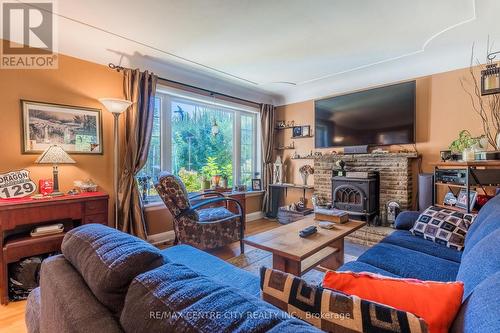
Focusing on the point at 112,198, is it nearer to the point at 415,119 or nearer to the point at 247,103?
the point at 247,103

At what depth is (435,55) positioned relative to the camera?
3.16 metres

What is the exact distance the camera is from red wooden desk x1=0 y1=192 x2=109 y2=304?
1.97 m

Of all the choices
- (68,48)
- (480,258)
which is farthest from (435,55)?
(68,48)

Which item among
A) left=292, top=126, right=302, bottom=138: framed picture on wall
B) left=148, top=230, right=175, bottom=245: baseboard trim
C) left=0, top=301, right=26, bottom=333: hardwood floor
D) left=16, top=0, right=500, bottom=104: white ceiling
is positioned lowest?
left=0, top=301, right=26, bottom=333: hardwood floor

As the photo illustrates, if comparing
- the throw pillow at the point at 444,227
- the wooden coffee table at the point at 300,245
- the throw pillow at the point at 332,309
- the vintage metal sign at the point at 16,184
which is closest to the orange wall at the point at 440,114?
the throw pillow at the point at 444,227

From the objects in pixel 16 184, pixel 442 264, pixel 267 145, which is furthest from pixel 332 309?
pixel 267 145

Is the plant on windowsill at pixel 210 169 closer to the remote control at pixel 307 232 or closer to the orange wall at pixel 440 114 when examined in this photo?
the remote control at pixel 307 232

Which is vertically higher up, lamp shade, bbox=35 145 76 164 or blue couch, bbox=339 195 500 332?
lamp shade, bbox=35 145 76 164

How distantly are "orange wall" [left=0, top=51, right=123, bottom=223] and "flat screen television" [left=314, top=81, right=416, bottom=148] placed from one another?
3.23 meters

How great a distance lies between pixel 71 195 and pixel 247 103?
315 centimetres

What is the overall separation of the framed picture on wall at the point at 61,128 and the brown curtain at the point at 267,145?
284 cm

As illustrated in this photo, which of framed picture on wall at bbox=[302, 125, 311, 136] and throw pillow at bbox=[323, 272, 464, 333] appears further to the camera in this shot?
framed picture on wall at bbox=[302, 125, 311, 136]

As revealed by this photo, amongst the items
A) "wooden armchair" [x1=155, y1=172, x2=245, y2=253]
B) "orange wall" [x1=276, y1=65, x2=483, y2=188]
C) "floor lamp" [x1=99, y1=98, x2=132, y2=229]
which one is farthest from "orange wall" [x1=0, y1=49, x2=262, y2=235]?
"orange wall" [x1=276, y1=65, x2=483, y2=188]

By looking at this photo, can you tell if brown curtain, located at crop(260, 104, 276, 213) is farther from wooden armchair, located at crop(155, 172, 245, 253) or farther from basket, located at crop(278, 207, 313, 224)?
wooden armchair, located at crop(155, 172, 245, 253)
